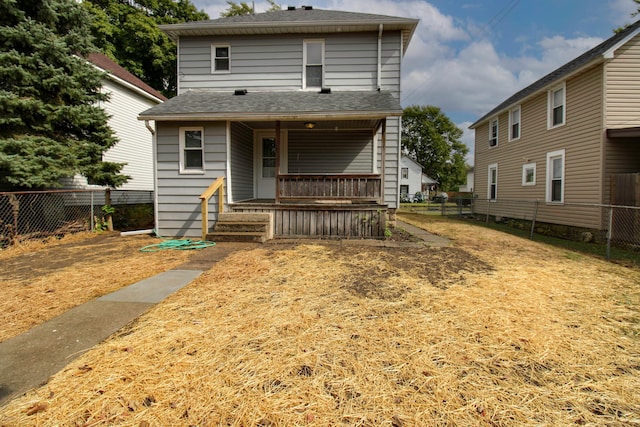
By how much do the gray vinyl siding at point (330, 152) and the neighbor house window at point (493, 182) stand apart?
29.0ft

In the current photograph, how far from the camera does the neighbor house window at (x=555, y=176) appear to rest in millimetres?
10227

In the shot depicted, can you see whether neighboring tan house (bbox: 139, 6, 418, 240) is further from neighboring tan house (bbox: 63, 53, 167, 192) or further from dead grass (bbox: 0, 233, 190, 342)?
neighboring tan house (bbox: 63, 53, 167, 192)

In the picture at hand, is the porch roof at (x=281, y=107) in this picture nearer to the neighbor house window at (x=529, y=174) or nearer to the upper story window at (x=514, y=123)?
the neighbor house window at (x=529, y=174)

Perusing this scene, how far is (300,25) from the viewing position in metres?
9.08

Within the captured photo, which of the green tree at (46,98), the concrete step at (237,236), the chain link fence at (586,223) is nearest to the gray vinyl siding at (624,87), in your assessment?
the chain link fence at (586,223)

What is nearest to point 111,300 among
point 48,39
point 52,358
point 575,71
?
point 52,358

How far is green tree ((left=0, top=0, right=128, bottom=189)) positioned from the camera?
7.08 m

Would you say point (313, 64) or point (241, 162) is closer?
point (241, 162)

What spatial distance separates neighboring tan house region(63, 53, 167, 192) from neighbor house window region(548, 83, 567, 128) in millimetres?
16625

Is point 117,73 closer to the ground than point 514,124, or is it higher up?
higher up

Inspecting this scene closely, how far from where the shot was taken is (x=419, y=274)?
463 centimetres

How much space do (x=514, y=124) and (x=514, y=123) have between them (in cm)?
5

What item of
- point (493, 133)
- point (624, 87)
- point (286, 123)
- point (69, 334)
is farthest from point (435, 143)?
point (69, 334)

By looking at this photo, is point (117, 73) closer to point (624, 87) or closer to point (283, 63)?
point (283, 63)
